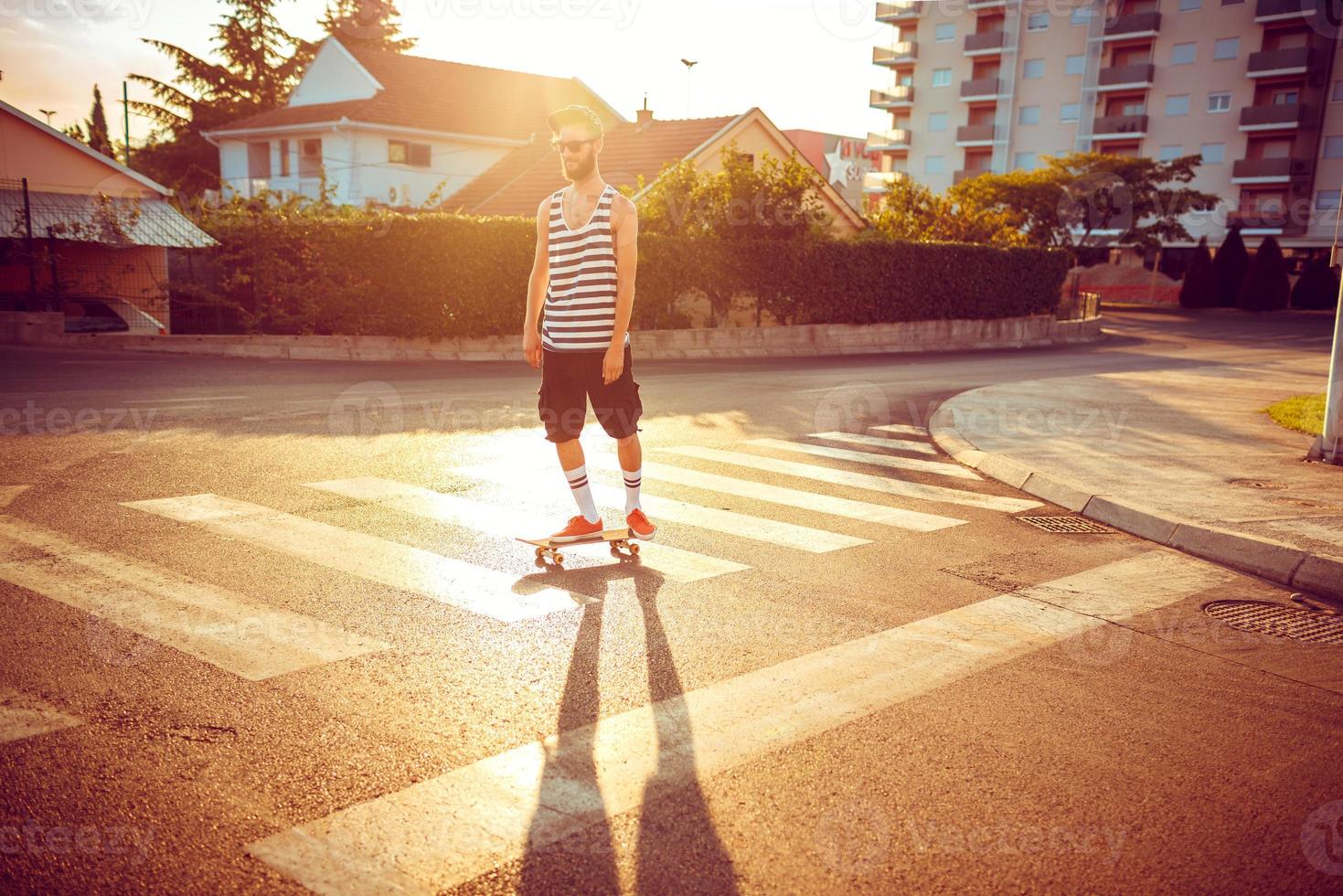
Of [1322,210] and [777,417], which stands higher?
[1322,210]

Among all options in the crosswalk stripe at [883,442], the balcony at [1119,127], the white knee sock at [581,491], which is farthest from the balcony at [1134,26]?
the white knee sock at [581,491]

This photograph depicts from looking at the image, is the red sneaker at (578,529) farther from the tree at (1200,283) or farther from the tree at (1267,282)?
the tree at (1200,283)

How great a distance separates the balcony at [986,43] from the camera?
2970 inches

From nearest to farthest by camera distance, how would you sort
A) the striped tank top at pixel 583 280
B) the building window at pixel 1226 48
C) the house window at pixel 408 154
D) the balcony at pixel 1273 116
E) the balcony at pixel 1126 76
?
the striped tank top at pixel 583 280, the house window at pixel 408 154, the balcony at pixel 1273 116, the building window at pixel 1226 48, the balcony at pixel 1126 76

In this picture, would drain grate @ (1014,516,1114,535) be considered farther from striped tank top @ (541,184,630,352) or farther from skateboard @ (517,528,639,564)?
striped tank top @ (541,184,630,352)

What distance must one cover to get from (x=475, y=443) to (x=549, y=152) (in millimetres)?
29845

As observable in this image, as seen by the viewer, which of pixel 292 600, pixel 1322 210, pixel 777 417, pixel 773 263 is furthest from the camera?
pixel 1322 210

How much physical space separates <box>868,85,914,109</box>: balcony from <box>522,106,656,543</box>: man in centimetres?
8323

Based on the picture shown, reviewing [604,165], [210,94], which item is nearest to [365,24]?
[210,94]

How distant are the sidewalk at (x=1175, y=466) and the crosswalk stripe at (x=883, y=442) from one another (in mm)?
218

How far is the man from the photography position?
5492 mm

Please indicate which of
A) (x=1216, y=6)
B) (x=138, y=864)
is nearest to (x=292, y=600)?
(x=138, y=864)

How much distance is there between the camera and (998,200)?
54.9 meters

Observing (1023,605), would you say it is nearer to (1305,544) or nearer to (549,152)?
(1305,544)
